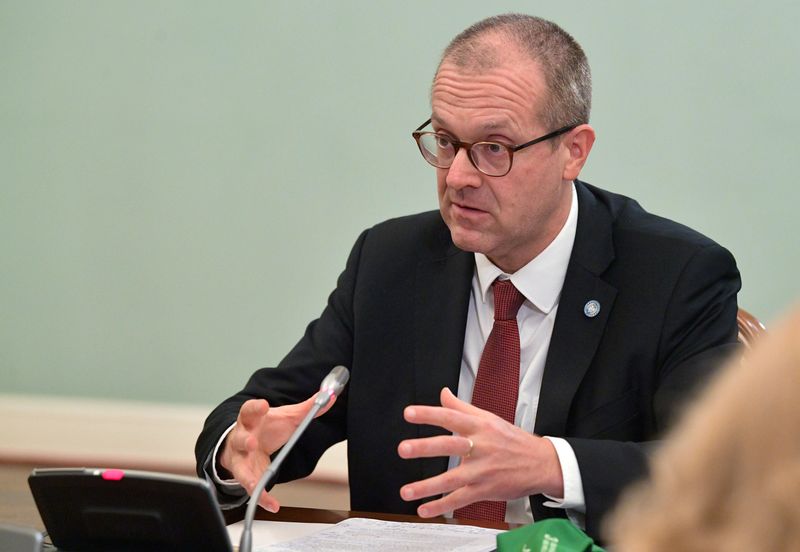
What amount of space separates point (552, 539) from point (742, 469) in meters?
0.78

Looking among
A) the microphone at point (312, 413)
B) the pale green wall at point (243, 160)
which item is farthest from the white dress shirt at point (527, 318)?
the pale green wall at point (243, 160)

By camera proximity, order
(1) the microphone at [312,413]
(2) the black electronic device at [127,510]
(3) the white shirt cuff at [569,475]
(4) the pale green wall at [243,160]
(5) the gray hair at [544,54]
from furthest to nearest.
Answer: (4) the pale green wall at [243,160], (5) the gray hair at [544,54], (3) the white shirt cuff at [569,475], (1) the microphone at [312,413], (2) the black electronic device at [127,510]

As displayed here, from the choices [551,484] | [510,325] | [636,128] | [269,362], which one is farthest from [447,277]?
[269,362]

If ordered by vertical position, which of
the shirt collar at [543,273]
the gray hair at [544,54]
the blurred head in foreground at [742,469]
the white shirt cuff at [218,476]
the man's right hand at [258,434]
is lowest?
the white shirt cuff at [218,476]

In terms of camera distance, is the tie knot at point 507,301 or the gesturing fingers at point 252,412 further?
the tie knot at point 507,301

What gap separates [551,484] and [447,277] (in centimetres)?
61

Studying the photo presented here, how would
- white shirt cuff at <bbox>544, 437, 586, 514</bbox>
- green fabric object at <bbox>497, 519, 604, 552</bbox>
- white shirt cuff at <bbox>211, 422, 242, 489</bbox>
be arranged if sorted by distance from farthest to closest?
white shirt cuff at <bbox>211, 422, 242, 489</bbox>
white shirt cuff at <bbox>544, 437, 586, 514</bbox>
green fabric object at <bbox>497, 519, 604, 552</bbox>

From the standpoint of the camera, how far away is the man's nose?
2.02 m

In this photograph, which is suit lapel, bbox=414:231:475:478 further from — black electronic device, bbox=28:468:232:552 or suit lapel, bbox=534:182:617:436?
black electronic device, bbox=28:468:232:552

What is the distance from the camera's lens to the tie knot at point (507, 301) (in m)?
2.07

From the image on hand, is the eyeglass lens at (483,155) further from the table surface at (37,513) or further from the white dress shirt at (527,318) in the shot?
the table surface at (37,513)

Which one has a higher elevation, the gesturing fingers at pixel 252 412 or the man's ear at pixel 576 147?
the man's ear at pixel 576 147

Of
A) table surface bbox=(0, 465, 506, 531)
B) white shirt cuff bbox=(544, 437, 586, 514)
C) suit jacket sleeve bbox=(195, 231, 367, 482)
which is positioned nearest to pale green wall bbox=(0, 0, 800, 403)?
table surface bbox=(0, 465, 506, 531)

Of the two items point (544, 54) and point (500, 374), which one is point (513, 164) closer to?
point (544, 54)
